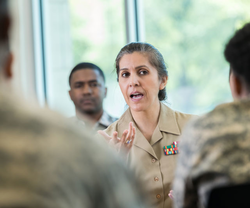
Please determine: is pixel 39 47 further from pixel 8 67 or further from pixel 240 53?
pixel 8 67

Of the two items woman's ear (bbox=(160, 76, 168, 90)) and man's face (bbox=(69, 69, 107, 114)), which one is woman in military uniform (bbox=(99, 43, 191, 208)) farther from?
man's face (bbox=(69, 69, 107, 114))

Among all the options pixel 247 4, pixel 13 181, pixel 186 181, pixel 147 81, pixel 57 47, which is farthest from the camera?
pixel 57 47

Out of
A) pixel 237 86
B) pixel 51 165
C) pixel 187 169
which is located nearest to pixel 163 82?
pixel 237 86

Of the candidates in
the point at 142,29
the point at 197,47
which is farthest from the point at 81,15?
the point at 197,47

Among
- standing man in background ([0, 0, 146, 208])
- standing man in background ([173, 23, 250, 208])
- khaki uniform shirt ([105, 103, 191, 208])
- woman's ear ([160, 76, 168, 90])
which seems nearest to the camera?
standing man in background ([0, 0, 146, 208])

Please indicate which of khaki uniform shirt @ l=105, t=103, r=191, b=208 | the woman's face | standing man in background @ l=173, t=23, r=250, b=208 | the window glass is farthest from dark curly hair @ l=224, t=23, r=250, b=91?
the window glass

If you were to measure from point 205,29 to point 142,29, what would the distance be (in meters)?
0.79

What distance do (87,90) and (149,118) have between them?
1.04m

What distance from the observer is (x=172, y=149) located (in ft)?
6.86

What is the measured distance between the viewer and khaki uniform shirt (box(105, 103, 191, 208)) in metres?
1.90

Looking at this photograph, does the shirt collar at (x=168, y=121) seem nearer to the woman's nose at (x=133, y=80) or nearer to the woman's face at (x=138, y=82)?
the woman's face at (x=138, y=82)

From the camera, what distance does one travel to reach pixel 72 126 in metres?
0.44

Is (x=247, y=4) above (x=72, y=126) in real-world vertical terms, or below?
above

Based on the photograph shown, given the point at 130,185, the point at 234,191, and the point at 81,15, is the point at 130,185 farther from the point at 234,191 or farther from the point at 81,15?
the point at 81,15
